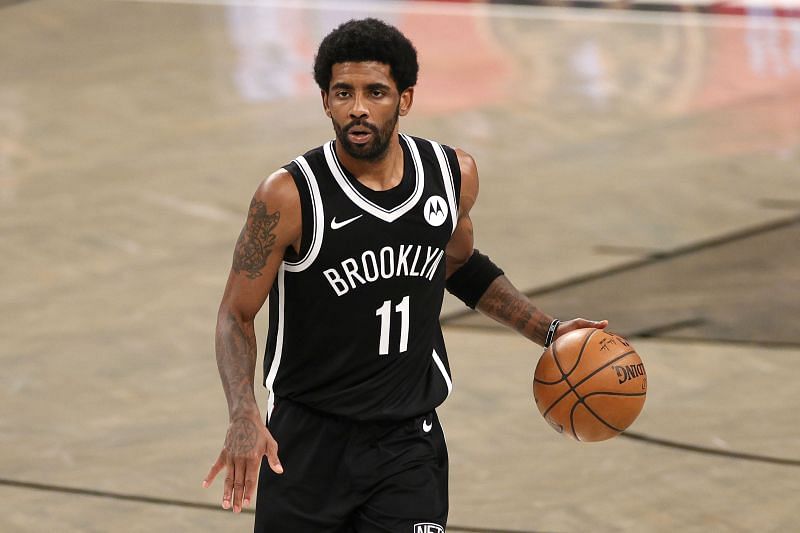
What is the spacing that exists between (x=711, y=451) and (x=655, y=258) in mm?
3082

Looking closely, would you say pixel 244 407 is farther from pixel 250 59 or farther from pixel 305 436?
pixel 250 59

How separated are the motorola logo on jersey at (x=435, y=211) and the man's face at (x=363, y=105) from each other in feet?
0.83

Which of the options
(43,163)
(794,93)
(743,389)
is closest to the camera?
(743,389)

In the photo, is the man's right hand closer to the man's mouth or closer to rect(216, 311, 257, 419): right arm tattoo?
rect(216, 311, 257, 419): right arm tattoo

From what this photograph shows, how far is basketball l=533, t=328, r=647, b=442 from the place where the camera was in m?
5.06

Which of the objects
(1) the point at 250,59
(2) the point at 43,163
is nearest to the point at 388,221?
(2) the point at 43,163

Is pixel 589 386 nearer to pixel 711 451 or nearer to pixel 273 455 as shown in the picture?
pixel 273 455

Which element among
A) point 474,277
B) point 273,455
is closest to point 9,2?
point 474,277

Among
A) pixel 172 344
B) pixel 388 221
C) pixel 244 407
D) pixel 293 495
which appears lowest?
pixel 172 344

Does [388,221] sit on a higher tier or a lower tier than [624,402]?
higher

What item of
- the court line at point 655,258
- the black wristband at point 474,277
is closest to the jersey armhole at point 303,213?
the black wristband at point 474,277

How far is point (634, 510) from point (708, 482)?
0.46 meters

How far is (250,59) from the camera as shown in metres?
16.3

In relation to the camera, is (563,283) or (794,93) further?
(794,93)
